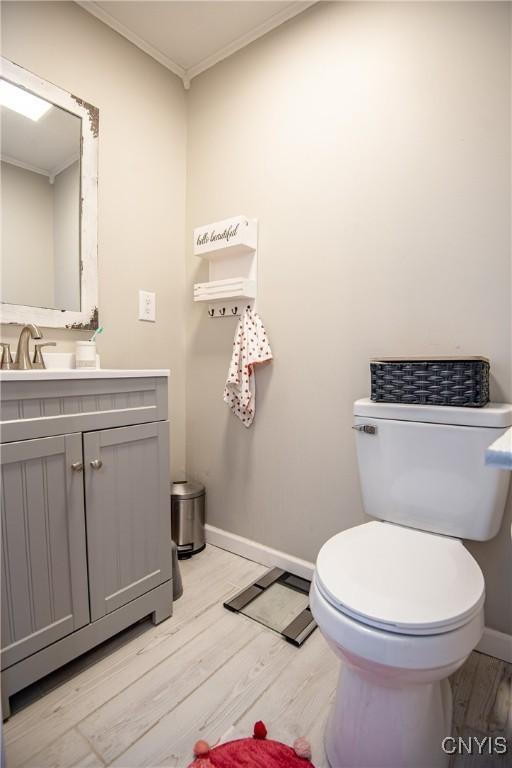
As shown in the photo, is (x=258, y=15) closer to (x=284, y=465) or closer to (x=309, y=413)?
(x=309, y=413)

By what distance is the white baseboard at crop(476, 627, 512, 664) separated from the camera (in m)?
1.23

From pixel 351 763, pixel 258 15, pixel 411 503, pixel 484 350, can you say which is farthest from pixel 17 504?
pixel 258 15

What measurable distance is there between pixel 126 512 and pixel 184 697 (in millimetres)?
545

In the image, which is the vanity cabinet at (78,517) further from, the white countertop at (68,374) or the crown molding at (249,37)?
the crown molding at (249,37)

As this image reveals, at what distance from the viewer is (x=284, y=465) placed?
1.73 metres

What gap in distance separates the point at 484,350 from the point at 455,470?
407 millimetres

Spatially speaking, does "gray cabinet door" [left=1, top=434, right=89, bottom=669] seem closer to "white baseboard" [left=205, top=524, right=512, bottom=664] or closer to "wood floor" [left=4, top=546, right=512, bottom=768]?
"wood floor" [left=4, top=546, right=512, bottom=768]

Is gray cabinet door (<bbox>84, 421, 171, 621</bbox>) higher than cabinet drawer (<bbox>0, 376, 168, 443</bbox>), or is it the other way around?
cabinet drawer (<bbox>0, 376, 168, 443</bbox>)

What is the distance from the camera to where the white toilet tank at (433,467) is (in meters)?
1.09

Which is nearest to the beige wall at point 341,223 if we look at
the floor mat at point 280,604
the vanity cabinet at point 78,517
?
the floor mat at point 280,604

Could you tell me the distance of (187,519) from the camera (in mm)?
1868

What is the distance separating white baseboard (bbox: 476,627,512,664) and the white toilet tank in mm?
408

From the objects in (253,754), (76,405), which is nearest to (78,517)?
(76,405)

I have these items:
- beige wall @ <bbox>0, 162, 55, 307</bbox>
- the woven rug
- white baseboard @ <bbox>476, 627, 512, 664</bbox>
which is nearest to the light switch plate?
beige wall @ <bbox>0, 162, 55, 307</bbox>
